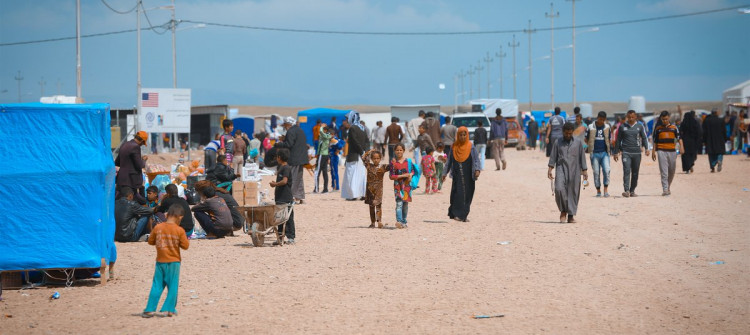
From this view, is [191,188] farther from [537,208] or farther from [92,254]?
[92,254]

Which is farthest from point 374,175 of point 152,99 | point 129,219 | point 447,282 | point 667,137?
point 152,99

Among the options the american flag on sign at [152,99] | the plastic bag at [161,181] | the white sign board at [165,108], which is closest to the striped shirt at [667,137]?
the plastic bag at [161,181]

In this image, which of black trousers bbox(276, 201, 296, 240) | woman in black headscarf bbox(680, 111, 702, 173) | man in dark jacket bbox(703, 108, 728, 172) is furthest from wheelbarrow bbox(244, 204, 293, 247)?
man in dark jacket bbox(703, 108, 728, 172)

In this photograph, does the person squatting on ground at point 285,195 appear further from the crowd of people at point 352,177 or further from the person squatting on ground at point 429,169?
the person squatting on ground at point 429,169

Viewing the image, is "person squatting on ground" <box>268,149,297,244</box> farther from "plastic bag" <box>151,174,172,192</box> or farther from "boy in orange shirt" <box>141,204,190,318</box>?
"boy in orange shirt" <box>141,204,190,318</box>

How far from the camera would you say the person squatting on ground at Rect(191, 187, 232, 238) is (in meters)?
14.2

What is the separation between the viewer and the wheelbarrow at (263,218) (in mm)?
13148

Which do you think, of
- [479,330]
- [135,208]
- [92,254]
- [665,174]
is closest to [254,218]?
[135,208]

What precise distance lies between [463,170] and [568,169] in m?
1.64

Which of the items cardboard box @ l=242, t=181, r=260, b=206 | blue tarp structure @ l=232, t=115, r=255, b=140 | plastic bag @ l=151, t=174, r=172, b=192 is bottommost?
cardboard box @ l=242, t=181, r=260, b=206

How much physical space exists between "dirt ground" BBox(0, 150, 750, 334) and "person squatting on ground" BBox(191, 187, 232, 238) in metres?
0.30

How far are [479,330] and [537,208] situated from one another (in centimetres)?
1077

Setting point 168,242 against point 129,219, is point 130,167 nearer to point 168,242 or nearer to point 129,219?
point 129,219

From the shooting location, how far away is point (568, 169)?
1514cm
